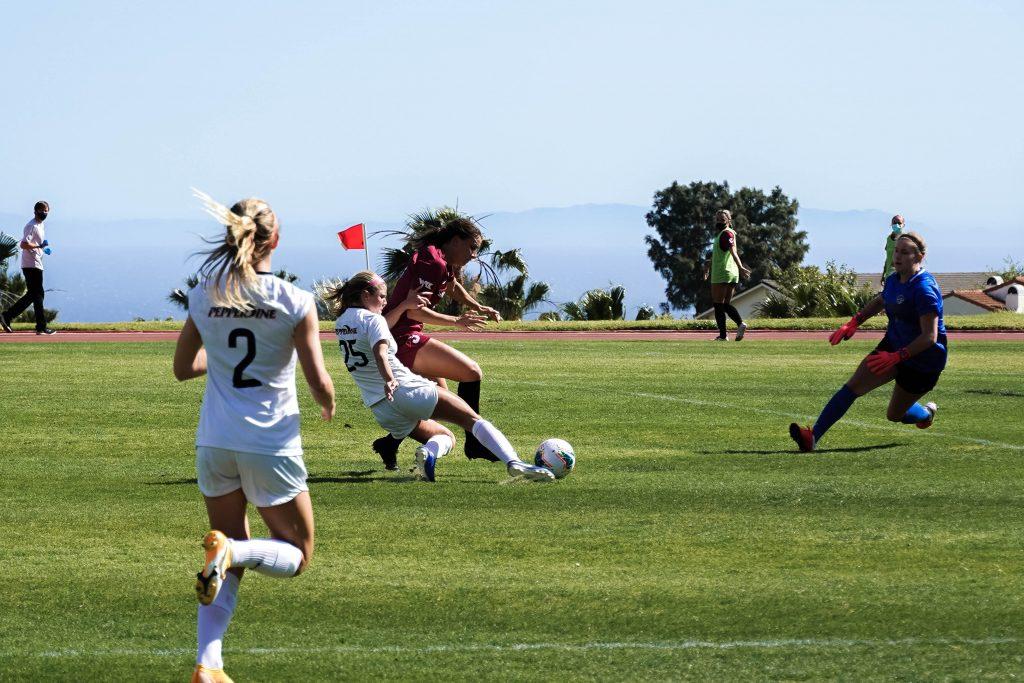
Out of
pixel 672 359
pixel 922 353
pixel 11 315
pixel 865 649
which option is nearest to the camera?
pixel 865 649

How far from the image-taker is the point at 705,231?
4685 inches

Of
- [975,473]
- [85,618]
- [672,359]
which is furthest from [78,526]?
[672,359]

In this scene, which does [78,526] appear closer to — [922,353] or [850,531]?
[850,531]

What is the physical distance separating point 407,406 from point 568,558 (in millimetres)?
2780

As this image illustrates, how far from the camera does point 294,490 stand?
18.5ft

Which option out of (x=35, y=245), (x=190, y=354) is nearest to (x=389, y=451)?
(x=190, y=354)

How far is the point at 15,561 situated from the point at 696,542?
3573 millimetres

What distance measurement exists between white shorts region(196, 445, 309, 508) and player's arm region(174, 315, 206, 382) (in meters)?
0.33

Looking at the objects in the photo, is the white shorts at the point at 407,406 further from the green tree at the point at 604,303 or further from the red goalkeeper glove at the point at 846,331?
the green tree at the point at 604,303

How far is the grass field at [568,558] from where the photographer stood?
599 cm

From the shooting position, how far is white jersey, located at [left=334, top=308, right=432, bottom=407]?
984cm

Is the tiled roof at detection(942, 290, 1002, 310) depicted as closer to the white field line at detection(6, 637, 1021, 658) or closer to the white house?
the white house

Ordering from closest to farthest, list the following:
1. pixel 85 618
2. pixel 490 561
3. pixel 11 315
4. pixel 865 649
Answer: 1. pixel 865 649
2. pixel 85 618
3. pixel 490 561
4. pixel 11 315

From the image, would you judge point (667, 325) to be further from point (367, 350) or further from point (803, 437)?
point (367, 350)
